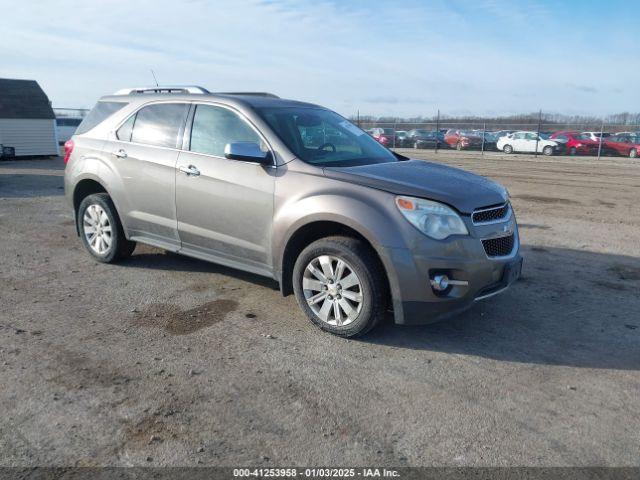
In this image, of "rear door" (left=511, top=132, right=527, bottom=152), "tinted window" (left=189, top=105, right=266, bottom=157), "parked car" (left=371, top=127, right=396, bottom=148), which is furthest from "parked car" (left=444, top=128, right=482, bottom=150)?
"tinted window" (left=189, top=105, right=266, bottom=157)

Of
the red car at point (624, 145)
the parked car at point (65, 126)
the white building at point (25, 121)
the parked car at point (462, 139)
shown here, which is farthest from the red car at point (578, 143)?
the parked car at point (65, 126)

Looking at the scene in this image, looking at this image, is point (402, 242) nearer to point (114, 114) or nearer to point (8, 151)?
point (114, 114)

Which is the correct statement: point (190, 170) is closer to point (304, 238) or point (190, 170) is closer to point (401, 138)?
point (304, 238)

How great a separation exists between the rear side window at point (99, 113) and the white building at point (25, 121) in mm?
20416

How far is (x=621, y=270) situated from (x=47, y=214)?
8651 mm

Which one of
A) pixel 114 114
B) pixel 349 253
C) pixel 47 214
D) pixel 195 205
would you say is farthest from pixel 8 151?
pixel 349 253

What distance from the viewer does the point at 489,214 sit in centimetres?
425

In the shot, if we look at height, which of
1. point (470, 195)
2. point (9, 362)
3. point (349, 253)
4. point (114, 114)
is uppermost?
point (114, 114)

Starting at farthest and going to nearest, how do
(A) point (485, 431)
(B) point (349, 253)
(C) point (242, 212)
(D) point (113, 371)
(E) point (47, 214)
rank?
(E) point (47, 214)
(C) point (242, 212)
(B) point (349, 253)
(D) point (113, 371)
(A) point (485, 431)

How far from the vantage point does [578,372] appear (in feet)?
12.5

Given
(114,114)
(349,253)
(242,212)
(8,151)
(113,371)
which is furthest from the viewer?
(8,151)

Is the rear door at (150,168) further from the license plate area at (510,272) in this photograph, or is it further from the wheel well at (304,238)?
the license plate area at (510,272)

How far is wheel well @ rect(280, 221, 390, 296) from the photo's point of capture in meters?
4.28

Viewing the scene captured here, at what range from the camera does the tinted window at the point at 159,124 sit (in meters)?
5.35
